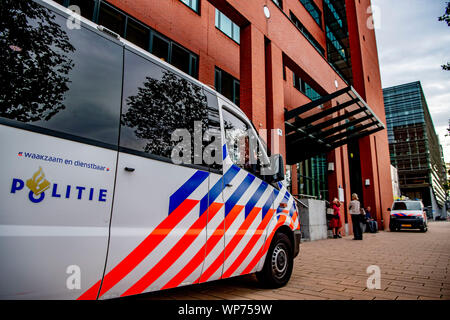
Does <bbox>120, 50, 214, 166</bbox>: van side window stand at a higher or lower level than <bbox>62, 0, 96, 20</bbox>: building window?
lower

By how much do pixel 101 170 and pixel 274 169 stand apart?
2561 millimetres

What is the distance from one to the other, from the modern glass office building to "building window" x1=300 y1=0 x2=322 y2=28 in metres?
77.5

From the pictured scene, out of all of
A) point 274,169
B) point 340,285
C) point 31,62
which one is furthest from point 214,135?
point 340,285

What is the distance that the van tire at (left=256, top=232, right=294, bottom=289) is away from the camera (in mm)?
3967

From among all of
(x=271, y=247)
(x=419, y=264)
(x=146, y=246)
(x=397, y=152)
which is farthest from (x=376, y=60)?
(x=397, y=152)

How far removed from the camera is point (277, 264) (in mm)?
4156

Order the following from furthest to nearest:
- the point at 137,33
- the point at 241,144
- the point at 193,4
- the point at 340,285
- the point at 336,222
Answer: the point at 336,222 → the point at 193,4 → the point at 137,33 → the point at 340,285 → the point at 241,144

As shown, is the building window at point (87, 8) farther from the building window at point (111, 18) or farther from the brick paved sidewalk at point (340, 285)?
the brick paved sidewalk at point (340, 285)

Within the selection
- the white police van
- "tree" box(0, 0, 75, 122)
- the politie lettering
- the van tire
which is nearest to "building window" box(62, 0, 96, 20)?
the white police van

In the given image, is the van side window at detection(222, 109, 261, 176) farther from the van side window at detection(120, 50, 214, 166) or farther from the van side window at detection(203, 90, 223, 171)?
the van side window at detection(120, 50, 214, 166)

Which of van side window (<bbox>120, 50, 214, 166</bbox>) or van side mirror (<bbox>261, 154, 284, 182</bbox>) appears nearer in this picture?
van side window (<bbox>120, 50, 214, 166</bbox>)

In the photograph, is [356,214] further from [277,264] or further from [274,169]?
[274,169]
